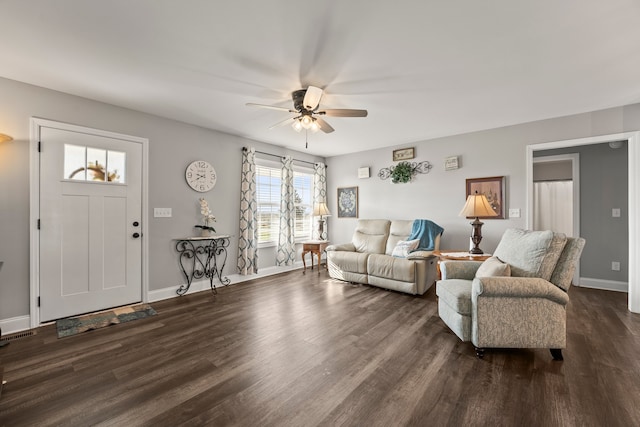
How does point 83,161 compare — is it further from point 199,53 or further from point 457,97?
point 457,97

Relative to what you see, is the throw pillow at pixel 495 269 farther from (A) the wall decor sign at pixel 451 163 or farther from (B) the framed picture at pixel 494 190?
(A) the wall decor sign at pixel 451 163

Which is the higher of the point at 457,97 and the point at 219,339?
the point at 457,97

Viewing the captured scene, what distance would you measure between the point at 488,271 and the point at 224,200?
369 centimetres

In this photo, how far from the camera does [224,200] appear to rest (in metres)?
4.39

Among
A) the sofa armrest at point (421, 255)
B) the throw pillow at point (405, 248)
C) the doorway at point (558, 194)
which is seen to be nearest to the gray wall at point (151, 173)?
the throw pillow at point (405, 248)

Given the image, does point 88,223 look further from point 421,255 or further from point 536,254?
point 536,254

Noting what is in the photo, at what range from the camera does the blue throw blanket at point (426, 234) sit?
13.8 feet

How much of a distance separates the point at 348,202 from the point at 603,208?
4048 millimetres

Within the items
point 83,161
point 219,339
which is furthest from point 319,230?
point 83,161

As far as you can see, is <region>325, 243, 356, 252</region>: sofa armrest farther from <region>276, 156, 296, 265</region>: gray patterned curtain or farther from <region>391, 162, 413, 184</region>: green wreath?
<region>391, 162, 413, 184</region>: green wreath

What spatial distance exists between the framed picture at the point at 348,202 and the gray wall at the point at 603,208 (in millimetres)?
3617

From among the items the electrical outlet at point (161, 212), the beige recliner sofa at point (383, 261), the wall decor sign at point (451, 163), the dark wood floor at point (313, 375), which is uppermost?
the wall decor sign at point (451, 163)

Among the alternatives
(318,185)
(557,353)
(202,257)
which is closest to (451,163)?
(318,185)

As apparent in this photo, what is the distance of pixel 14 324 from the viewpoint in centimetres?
268
